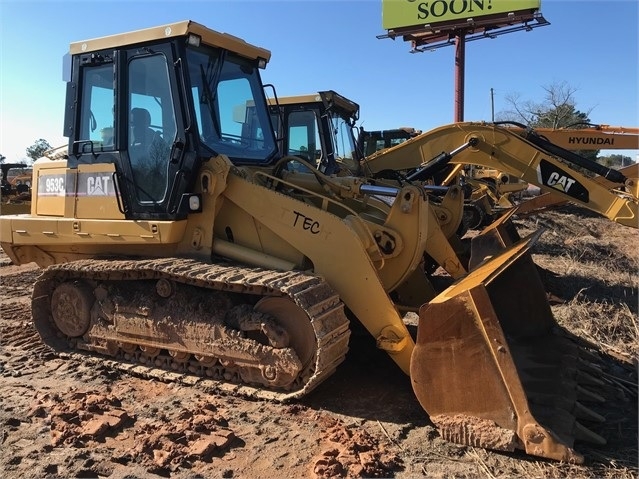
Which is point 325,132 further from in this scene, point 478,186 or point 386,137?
point 386,137

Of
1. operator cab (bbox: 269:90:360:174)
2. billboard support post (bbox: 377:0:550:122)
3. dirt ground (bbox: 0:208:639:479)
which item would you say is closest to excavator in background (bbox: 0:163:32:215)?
operator cab (bbox: 269:90:360:174)

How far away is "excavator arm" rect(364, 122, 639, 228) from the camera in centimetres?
687

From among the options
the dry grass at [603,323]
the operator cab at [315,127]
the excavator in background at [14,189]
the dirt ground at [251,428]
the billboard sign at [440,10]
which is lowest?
the dirt ground at [251,428]

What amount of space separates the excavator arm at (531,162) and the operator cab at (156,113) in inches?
111

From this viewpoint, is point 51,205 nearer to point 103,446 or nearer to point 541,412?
point 103,446

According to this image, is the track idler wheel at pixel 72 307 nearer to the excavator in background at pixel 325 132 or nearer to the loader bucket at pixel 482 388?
the loader bucket at pixel 482 388

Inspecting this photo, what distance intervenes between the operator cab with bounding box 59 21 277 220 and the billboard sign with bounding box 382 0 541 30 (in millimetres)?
23490

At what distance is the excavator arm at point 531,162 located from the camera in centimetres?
687

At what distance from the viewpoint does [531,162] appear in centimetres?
729

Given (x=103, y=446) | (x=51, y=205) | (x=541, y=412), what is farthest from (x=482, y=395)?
(x=51, y=205)

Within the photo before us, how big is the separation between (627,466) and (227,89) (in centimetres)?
430

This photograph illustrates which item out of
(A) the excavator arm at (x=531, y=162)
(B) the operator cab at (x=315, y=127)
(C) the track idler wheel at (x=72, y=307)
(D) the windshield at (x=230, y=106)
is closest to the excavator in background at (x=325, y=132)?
(B) the operator cab at (x=315, y=127)

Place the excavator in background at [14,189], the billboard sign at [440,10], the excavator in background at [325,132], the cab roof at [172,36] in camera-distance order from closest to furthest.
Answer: the cab roof at [172,36] → the excavator in background at [325,132] → the excavator in background at [14,189] → the billboard sign at [440,10]

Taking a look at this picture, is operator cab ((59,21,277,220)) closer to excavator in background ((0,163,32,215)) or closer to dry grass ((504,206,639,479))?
dry grass ((504,206,639,479))
